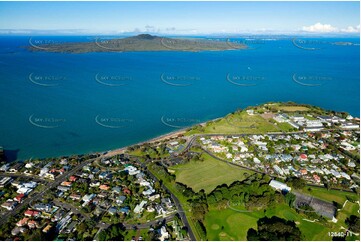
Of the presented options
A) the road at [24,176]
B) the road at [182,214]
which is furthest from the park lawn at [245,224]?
the road at [24,176]

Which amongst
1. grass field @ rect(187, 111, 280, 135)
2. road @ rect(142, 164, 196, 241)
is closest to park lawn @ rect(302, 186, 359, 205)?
road @ rect(142, 164, 196, 241)

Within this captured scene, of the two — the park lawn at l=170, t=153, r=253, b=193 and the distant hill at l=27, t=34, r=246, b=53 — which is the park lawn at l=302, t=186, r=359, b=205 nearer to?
the park lawn at l=170, t=153, r=253, b=193

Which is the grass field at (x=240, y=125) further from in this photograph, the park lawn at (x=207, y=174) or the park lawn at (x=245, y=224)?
the park lawn at (x=245, y=224)

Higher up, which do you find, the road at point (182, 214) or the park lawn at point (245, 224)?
the road at point (182, 214)

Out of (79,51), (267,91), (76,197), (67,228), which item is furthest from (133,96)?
(79,51)

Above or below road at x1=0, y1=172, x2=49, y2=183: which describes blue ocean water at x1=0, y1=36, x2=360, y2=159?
below

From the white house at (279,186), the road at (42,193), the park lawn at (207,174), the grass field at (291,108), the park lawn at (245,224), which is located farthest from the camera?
the grass field at (291,108)

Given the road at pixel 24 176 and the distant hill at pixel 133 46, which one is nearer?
the road at pixel 24 176
